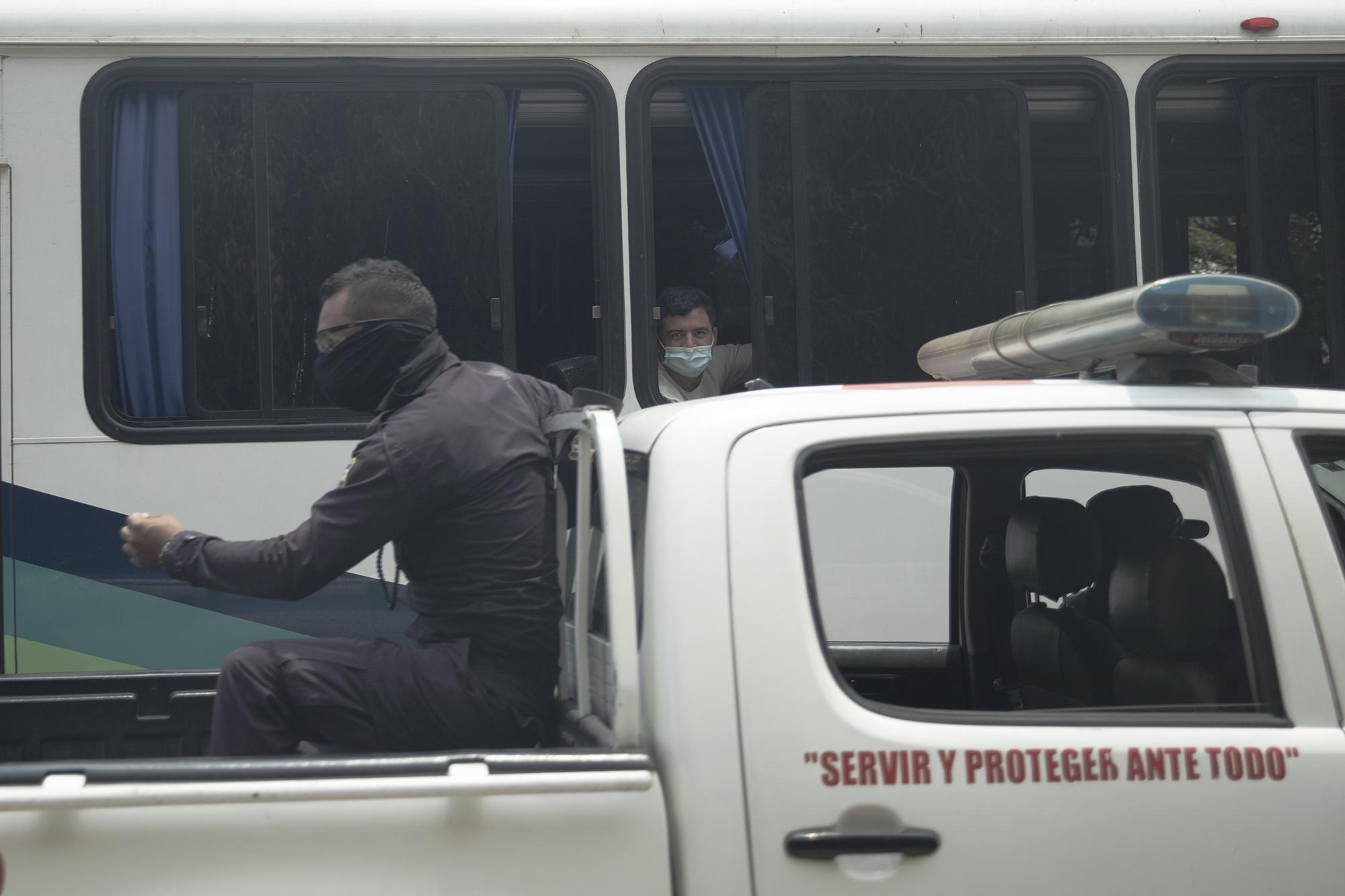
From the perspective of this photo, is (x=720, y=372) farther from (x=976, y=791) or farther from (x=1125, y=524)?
(x=976, y=791)

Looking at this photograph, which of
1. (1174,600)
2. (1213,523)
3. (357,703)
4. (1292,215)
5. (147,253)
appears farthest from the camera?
(1292,215)

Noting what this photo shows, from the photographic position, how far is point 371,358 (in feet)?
10.1

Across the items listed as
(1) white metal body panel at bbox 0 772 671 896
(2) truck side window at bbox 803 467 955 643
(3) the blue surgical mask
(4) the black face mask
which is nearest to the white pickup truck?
(1) white metal body panel at bbox 0 772 671 896

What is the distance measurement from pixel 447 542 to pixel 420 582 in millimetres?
101

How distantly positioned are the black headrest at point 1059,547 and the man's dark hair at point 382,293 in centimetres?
145

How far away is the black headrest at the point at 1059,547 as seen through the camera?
283 centimetres

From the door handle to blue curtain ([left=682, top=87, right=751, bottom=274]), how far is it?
3.22 metres

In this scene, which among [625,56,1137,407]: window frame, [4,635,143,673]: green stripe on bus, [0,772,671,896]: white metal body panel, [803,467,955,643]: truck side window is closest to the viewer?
[0,772,671,896]: white metal body panel

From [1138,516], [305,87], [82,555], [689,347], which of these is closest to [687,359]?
[689,347]

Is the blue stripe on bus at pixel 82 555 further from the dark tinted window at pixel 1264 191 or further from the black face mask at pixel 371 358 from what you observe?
the dark tinted window at pixel 1264 191

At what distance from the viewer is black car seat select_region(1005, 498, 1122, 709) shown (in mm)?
2834

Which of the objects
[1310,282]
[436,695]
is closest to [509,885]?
[436,695]

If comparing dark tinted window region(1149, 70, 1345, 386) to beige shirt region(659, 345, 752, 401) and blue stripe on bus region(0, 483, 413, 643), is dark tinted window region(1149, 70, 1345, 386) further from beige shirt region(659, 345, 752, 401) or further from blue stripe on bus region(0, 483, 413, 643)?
blue stripe on bus region(0, 483, 413, 643)

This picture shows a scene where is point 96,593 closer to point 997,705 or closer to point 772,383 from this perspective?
point 772,383
